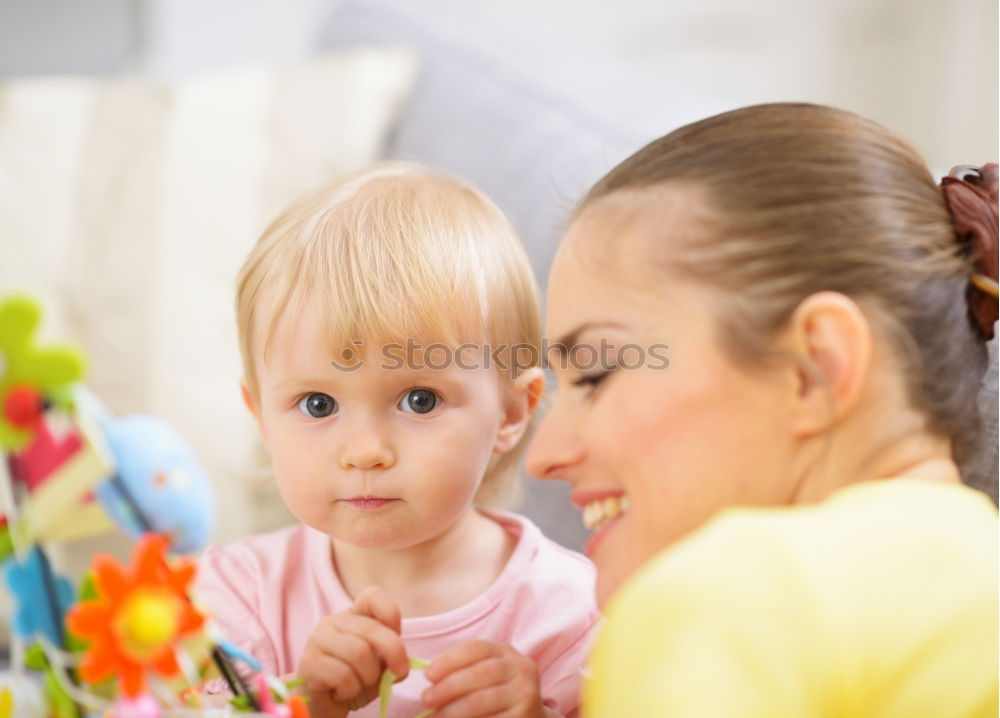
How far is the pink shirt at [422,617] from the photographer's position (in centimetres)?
96

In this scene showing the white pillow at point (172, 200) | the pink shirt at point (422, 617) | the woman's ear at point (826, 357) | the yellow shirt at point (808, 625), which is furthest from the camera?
the white pillow at point (172, 200)

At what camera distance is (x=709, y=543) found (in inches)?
21.0

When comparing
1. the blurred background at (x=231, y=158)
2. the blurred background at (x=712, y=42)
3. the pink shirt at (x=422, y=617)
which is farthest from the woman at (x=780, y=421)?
the blurred background at (x=712, y=42)

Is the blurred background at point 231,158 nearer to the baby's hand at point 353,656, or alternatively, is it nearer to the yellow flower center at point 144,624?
the baby's hand at point 353,656

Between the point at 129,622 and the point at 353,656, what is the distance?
0.98ft

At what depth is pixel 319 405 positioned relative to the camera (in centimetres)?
92

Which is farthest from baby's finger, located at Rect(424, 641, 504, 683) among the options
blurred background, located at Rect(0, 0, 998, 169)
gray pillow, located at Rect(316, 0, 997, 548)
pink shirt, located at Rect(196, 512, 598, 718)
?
blurred background, located at Rect(0, 0, 998, 169)

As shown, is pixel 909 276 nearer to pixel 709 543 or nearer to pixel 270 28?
pixel 709 543

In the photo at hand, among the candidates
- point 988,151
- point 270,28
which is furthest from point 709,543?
point 270,28

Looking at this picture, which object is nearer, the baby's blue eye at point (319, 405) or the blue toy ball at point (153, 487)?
the blue toy ball at point (153, 487)

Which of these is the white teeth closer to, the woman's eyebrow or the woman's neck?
the woman's eyebrow

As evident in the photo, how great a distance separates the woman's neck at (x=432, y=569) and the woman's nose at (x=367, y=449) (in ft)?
0.49

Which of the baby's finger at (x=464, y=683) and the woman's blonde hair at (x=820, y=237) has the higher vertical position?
the woman's blonde hair at (x=820, y=237)

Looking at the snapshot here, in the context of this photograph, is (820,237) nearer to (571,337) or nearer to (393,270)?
(571,337)
